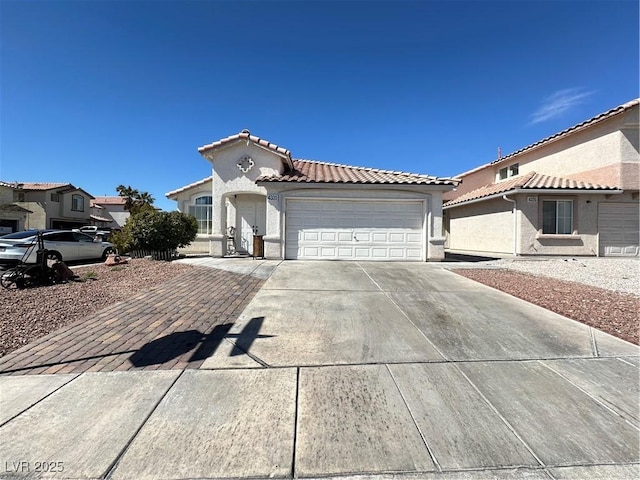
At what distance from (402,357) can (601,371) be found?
2192mm

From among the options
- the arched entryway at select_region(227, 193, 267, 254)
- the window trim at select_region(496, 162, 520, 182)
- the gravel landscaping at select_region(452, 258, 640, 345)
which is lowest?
the gravel landscaping at select_region(452, 258, 640, 345)

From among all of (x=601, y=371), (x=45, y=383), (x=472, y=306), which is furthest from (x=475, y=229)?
(x=45, y=383)

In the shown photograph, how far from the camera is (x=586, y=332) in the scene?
4.52 metres

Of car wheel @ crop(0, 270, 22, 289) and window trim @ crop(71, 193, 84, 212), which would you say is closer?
car wheel @ crop(0, 270, 22, 289)

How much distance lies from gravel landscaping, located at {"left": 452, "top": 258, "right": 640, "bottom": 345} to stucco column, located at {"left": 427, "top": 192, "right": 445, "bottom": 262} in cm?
165

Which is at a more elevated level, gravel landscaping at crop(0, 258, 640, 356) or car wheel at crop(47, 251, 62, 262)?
car wheel at crop(47, 251, 62, 262)

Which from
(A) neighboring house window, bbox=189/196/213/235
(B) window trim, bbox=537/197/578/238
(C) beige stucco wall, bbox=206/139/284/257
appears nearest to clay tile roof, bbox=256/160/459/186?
(C) beige stucco wall, bbox=206/139/284/257

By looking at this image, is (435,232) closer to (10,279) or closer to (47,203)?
(10,279)

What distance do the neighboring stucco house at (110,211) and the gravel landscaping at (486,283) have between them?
4627cm

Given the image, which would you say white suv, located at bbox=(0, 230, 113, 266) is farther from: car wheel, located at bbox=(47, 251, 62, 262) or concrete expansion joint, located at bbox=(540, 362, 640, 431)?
concrete expansion joint, located at bbox=(540, 362, 640, 431)

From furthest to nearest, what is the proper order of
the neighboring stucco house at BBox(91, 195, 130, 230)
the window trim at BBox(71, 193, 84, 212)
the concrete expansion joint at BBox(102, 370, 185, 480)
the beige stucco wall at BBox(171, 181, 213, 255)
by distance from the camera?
1. the neighboring stucco house at BBox(91, 195, 130, 230)
2. the window trim at BBox(71, 193, 84, 212)
3. the beige stucco wall at BBox(171, 181, 213, 255)
4. the concrete expansion joint at BBox(102, 370, 185, 480)

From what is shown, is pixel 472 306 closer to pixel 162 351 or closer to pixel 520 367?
pixel 520 367

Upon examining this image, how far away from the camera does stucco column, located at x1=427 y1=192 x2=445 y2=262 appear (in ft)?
38.8

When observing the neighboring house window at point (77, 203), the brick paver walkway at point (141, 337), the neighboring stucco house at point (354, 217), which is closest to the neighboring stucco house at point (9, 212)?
the neighboring house window at point (77, 203)
